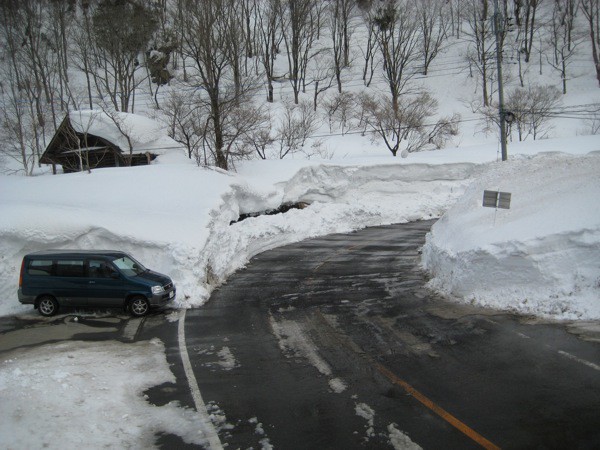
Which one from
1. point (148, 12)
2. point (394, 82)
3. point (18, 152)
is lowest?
point (18, 152)

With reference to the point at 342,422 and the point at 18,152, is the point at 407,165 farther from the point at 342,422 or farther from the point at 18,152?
the point at 18,152

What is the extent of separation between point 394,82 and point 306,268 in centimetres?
3947

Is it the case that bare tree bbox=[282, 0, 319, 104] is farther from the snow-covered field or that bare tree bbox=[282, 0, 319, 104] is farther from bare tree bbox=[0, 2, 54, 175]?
the snow-covered field

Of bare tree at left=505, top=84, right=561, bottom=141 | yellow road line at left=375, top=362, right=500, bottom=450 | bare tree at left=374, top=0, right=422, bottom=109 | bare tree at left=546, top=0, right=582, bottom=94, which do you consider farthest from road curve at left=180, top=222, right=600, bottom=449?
bare tree at left=546, top=0, right=582, bottom=94

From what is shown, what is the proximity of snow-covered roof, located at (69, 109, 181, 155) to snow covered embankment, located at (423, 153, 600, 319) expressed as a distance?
26667 millimetres

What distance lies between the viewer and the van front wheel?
12.1m

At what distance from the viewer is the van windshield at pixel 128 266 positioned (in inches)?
489

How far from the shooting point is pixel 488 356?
827 cm

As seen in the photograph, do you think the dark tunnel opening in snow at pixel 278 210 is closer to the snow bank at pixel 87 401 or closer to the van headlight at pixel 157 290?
the van headlight at pixel 157 290

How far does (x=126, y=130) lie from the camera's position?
34.6 m

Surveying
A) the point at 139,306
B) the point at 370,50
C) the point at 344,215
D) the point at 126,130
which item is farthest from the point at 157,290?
the point at 370,50

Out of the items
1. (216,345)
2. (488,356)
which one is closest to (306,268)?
(216,345)

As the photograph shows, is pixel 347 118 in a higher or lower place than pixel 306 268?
higher

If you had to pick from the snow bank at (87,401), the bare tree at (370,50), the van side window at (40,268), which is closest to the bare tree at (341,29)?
the bare tree at (370,50)
